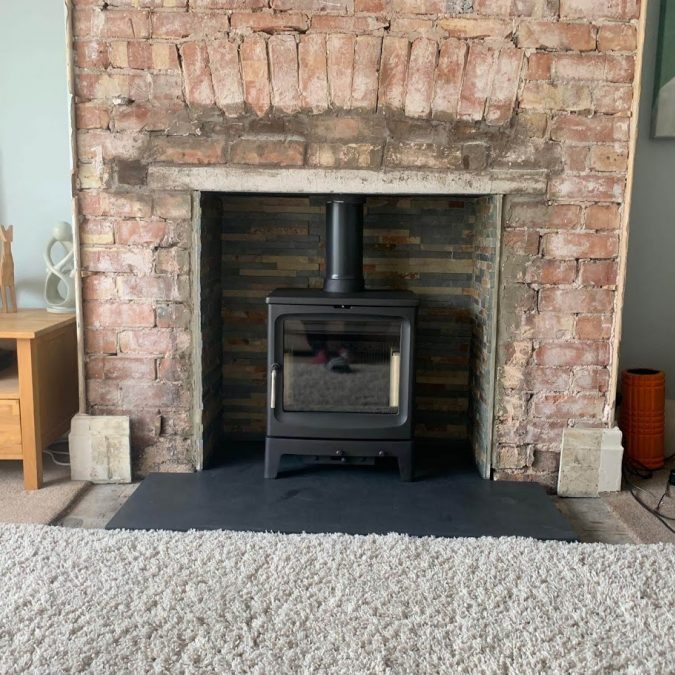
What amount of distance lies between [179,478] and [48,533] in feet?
1.83

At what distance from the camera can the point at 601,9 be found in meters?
2.43

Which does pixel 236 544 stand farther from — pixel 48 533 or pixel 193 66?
pixel 193 66

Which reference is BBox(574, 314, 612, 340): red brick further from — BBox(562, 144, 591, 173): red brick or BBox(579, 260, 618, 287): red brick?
BBox(562, 144, 591, 173): red brick

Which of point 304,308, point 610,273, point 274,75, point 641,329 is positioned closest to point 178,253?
point 304,308

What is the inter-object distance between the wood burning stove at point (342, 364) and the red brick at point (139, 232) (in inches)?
17.8

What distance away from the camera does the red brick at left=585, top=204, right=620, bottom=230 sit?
100 inches

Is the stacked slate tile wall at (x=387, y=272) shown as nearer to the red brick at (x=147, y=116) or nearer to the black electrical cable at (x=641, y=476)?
the red brick at (x=147, y=116)

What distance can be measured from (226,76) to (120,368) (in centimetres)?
109

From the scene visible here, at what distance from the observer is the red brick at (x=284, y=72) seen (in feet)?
8.02

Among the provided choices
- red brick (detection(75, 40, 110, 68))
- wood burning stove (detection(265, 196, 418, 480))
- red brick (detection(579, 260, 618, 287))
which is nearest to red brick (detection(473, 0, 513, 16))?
wood burning stove (detection(265, 196, 418, 480))

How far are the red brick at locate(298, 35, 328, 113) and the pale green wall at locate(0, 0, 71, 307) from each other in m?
1.09

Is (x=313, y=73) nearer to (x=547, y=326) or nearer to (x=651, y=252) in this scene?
(x=547, y=326)

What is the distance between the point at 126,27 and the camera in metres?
2.46

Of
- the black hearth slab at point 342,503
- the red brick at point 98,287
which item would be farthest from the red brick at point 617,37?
the red brick at point 98,287
